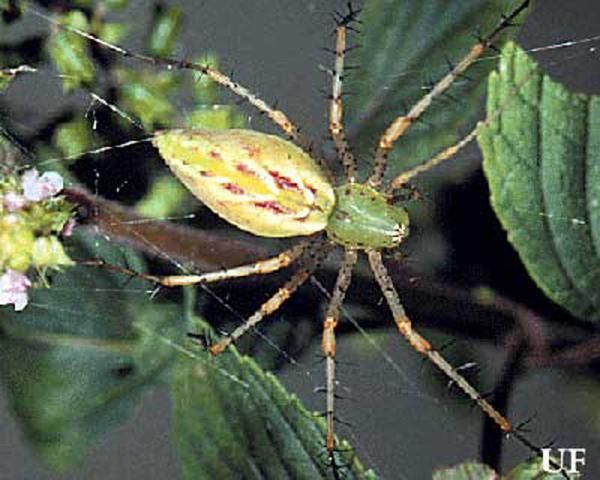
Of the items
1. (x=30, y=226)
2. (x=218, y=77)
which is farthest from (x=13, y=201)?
(x=218, y=77)

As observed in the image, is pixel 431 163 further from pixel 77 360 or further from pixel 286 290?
pixel 77 360

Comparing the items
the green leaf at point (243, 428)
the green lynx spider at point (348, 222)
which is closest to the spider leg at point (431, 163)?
the green lynx spider at point (348, 222)

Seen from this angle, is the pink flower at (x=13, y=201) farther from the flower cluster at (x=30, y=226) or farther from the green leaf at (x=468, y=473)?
the green leaf at (x=468, y=473)

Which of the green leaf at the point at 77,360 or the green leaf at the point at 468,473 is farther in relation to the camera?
the green leaf at the point at 77,360

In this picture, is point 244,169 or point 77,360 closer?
point 244,169

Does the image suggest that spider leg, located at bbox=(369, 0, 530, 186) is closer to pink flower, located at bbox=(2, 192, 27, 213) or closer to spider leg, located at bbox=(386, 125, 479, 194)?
spider leg, located at bbox=(386, 125, 479, 194)
